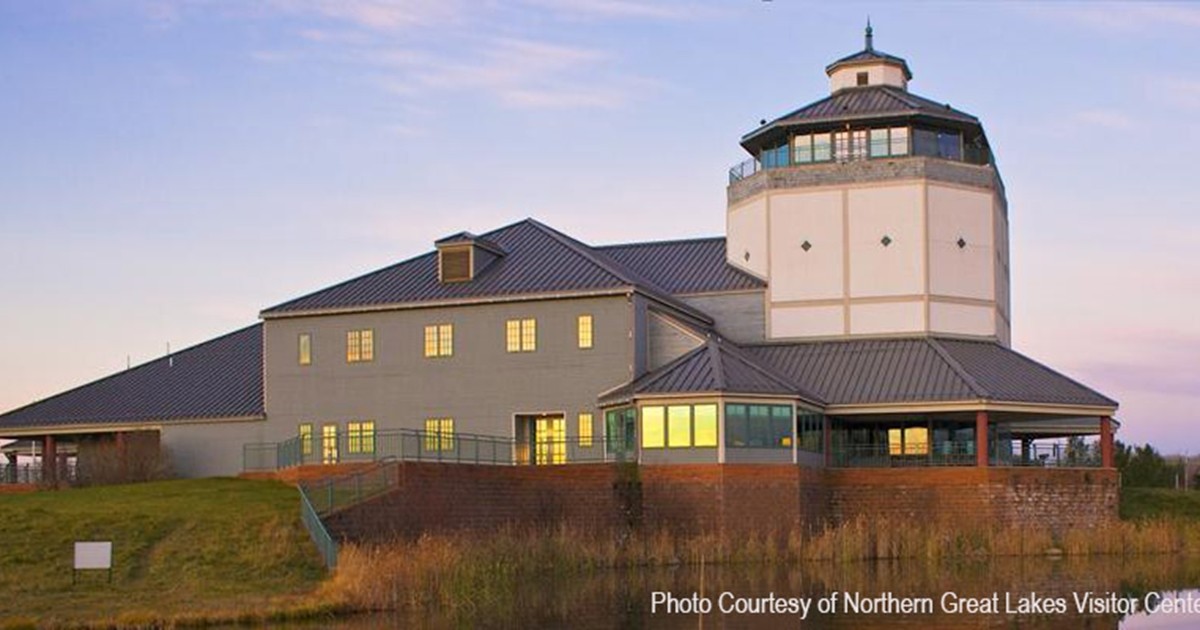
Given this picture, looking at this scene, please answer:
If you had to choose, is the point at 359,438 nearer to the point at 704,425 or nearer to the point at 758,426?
the point at 704,425

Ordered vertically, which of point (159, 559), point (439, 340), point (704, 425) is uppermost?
point (439, 340)

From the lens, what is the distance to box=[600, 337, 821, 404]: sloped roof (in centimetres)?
4991

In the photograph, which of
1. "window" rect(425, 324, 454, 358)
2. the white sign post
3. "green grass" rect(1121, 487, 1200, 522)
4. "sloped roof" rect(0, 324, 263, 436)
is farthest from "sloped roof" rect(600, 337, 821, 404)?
the white sign post

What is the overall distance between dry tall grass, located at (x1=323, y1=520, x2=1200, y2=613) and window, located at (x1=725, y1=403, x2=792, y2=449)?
2.94 m

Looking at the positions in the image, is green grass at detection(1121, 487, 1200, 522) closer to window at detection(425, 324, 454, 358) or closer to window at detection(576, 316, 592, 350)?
window at detection(576, 316, 592, 350)

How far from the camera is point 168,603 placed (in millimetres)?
32594

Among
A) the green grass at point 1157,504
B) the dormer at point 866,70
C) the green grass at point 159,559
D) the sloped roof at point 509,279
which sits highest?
the dormer at point 866,70

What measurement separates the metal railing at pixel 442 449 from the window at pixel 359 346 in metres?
2.90

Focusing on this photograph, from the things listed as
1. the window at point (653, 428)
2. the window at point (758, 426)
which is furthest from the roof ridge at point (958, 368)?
the window at point (653, 428)

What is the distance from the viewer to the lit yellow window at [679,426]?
50156 millimetres

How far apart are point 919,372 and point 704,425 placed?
9.87 m

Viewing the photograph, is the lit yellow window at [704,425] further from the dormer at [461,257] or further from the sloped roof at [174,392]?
the sloped roof at [174,392]

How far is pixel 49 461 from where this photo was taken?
A: 2459 inches

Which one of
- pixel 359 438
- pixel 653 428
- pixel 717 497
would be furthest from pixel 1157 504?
pixel 359 438
